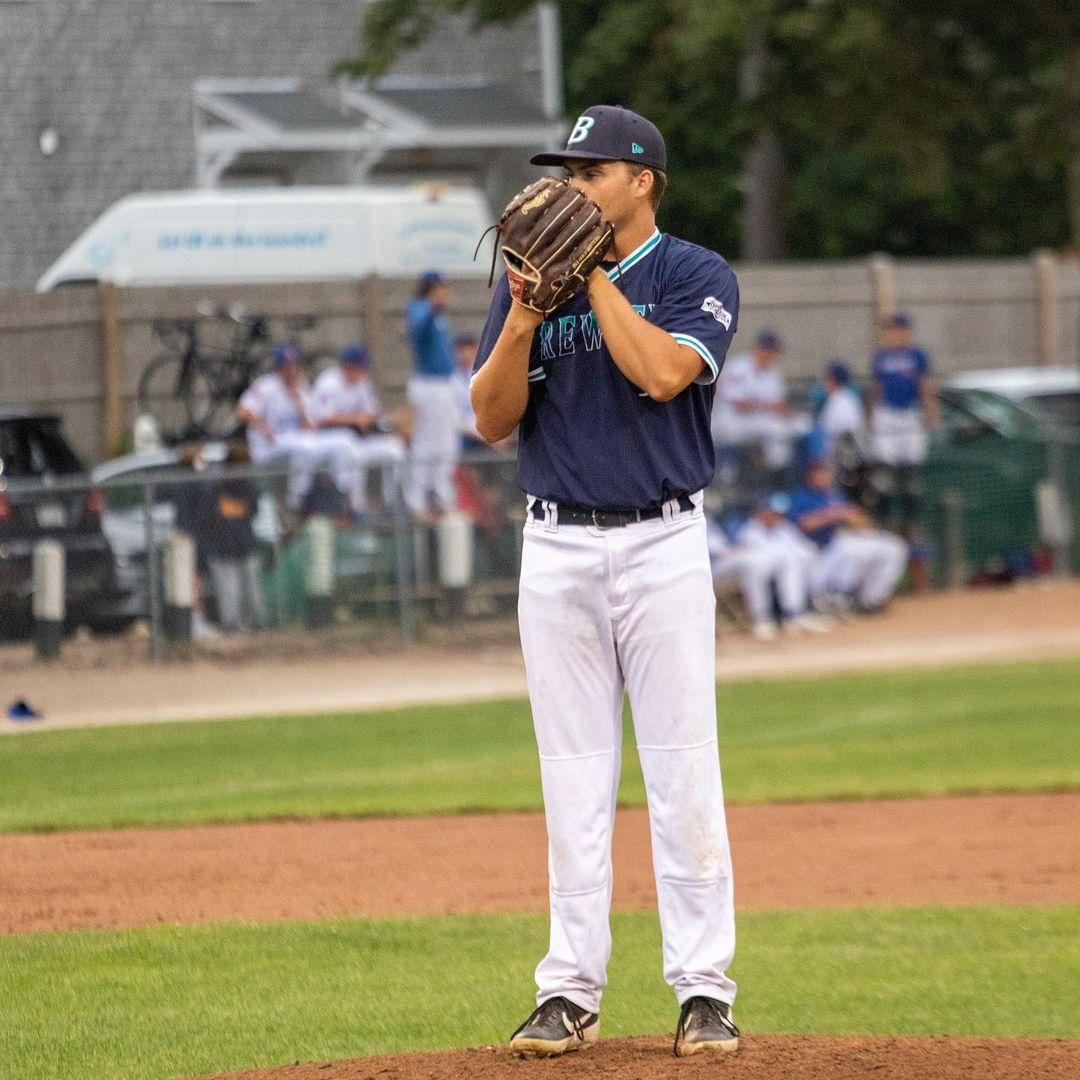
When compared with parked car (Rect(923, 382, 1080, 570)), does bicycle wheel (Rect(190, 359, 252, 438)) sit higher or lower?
higher

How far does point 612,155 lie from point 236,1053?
2.59 metres

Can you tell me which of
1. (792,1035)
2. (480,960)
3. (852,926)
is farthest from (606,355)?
(852,926)

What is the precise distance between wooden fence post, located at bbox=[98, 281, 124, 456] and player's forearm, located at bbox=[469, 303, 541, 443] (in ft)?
45.6

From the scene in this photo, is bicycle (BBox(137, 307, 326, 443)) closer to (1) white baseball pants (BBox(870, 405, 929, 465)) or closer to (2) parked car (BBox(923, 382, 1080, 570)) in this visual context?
(1) white baseball pants (BBox(870, 405, 929, 465))

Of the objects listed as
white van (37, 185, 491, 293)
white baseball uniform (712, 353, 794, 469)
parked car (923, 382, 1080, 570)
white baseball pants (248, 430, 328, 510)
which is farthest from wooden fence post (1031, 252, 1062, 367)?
white baseball pants (248, 430, 328, 510)

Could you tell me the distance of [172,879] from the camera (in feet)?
27.0

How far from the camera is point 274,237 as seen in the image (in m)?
20.0

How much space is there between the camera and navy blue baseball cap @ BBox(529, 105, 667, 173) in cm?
484

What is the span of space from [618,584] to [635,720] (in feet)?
1.20

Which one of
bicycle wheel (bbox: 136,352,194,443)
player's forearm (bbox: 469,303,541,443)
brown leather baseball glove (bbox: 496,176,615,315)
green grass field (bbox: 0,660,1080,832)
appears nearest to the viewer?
brown leather baseball glove (bbox: 496,176,615,315)

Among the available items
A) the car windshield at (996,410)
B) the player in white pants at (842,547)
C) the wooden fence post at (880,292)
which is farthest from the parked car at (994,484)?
the wooden fence post at (880,292)

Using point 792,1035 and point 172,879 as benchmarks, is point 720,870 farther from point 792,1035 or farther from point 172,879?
point 172,879

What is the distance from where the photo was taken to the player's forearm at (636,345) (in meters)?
4.64

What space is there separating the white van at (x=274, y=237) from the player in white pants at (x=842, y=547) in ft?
14.7
